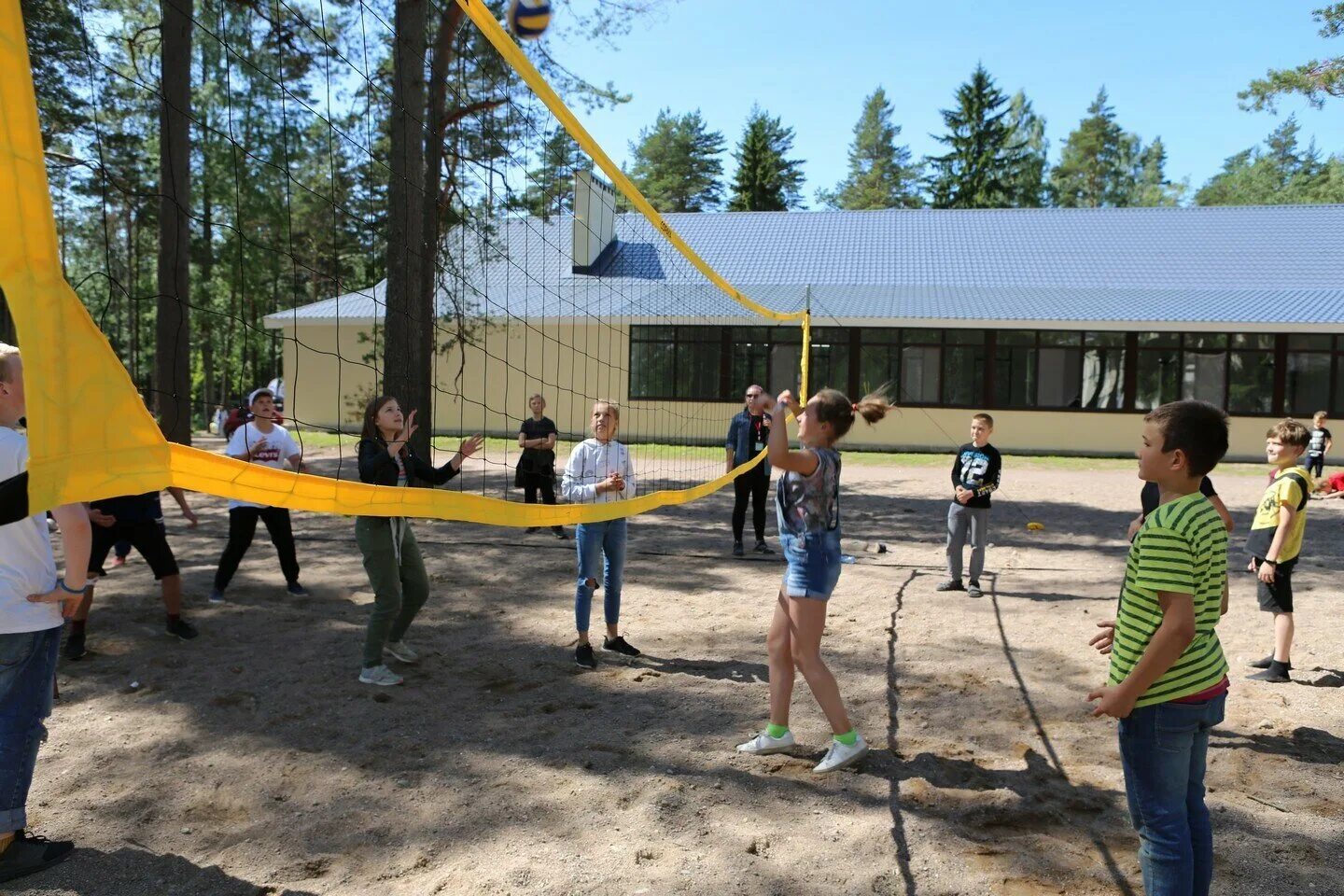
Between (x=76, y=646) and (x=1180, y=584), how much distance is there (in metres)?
4.81

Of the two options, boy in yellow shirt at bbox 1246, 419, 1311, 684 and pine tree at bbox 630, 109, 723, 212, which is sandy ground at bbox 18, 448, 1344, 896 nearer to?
boy in yellow shirt at bbox 1246, 419, 1311, 684

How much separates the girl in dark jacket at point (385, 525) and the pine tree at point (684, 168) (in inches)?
1798

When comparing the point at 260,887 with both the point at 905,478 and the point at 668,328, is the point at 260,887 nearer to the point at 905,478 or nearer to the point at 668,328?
the point at 905,478

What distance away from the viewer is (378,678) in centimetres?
439

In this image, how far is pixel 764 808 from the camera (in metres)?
3.17

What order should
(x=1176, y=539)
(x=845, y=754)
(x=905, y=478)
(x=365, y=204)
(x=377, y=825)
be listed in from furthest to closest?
(x=365, y=204) → (x=905, y=478) → (x=845, y=754) → (x=377, y=825) → (x=1176, y=539)

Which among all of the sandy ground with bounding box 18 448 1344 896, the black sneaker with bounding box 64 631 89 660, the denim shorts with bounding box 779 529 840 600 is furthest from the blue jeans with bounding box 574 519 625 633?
the black sneaker with bounding box 64 631 89 660

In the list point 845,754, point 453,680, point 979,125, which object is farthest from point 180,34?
point 979,125

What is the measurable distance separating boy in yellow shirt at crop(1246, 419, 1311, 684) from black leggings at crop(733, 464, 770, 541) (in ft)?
12.0

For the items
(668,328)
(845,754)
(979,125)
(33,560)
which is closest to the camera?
(33,560)

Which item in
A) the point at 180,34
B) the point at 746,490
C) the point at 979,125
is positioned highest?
the point at 979,125

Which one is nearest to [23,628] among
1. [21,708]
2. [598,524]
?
[21,708]

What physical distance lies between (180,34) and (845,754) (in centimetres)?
918

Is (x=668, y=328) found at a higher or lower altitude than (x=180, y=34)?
lower
